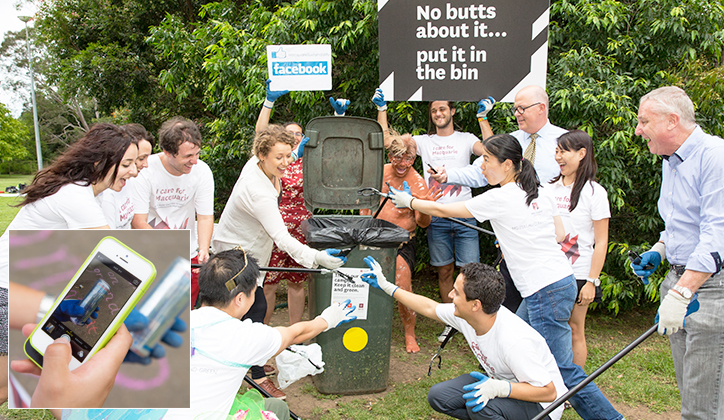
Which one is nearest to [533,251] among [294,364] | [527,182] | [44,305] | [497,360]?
[527,182]

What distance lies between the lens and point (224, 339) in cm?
166

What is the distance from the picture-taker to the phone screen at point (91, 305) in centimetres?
111

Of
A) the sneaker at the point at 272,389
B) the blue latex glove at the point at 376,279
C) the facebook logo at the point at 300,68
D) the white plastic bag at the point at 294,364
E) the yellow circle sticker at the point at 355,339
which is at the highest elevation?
the facebook logo at the point at 300,68

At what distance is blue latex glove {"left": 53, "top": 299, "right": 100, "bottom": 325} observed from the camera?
3.62ft

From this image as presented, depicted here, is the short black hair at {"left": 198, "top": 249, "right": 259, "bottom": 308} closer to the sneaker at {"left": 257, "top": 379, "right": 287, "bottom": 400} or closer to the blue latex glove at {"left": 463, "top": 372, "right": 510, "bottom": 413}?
the blue latex glove at {"left": 463, "top": 372, "right": 510, "bottom": 413}

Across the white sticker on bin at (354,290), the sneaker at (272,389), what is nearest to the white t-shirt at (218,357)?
the white sticker on bin at (354,290)

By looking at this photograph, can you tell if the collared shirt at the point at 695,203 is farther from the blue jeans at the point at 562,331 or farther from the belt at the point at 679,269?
the blue jeans at the point at 562,331

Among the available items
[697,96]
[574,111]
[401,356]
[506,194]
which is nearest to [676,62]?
[697,96]

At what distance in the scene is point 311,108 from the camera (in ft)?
14.6

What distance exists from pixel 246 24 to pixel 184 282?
497cm

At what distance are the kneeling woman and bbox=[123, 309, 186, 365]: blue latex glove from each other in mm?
1713

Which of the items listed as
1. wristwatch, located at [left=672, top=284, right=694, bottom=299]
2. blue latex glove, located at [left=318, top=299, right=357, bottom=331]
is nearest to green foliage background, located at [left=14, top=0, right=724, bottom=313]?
wristwatch, located at [left=672, top=284, right=694, bottom=299]

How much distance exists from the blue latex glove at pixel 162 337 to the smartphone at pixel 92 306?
20mm

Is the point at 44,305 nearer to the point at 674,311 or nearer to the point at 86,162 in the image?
the point at 86,162
